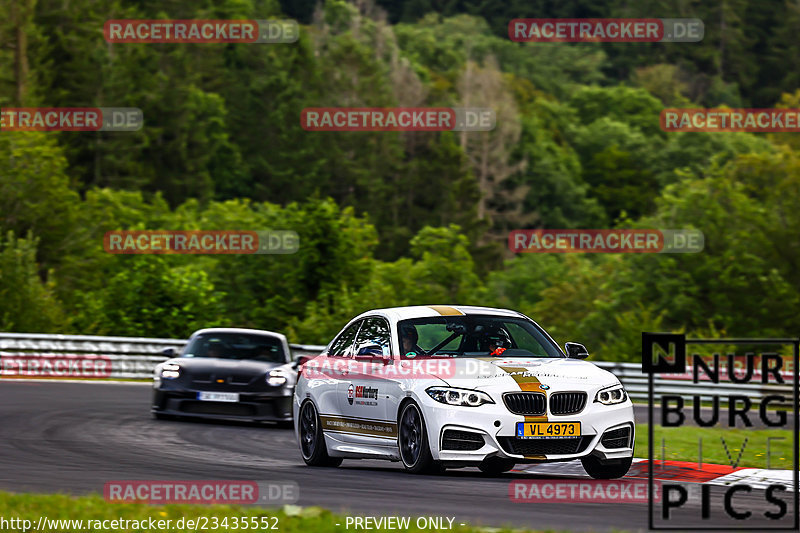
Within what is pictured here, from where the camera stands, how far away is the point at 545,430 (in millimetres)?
12344

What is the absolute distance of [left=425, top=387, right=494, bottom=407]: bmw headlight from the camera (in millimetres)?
12414

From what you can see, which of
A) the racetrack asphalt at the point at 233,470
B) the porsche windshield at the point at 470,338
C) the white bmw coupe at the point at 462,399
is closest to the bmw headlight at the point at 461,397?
the white bmw coupe at the point at 462,399

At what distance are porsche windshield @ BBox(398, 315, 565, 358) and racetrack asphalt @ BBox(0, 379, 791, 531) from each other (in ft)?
3.82

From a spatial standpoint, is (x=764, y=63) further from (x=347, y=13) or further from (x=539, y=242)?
(x=539, y=242)

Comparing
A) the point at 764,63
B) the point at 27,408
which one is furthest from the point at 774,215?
the point at 764,63

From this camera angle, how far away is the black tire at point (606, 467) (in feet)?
41.7

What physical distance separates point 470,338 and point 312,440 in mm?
A: 2271

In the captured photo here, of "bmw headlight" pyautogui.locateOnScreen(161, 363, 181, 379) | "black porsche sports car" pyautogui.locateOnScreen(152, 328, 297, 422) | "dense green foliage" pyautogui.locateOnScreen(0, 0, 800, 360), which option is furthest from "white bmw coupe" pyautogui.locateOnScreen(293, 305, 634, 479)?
"dense green foliage" pyautogui.locateOnScreen(0, 0, 800, 360)

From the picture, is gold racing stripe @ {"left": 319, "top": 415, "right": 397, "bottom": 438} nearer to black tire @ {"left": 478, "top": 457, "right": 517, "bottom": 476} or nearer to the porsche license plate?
black tire @ {"left": 478, "top": 457, "right": 517, "bottom": 476}

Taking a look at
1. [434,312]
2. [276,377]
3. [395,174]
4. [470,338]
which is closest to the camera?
[470,338]

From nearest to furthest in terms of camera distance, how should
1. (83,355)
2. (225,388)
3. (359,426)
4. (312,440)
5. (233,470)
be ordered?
(233,470), (359,426), (312,440), (225,388), (83,355)

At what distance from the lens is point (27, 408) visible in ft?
70.5

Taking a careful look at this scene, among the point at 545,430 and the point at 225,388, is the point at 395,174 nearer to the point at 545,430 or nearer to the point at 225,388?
the point at 225,388

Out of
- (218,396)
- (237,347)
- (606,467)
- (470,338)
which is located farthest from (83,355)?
(606,467)
